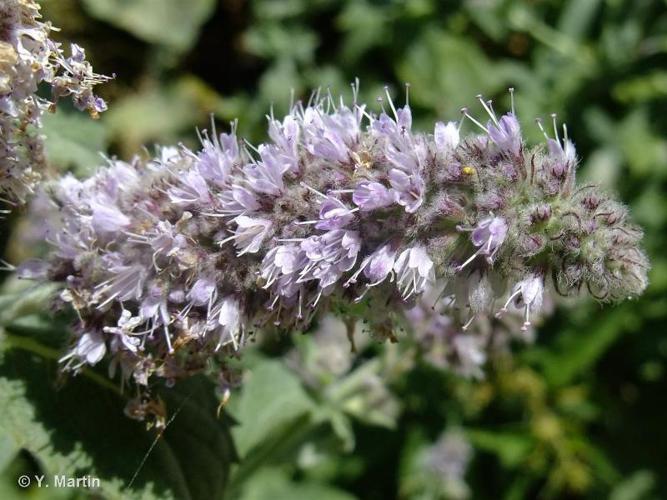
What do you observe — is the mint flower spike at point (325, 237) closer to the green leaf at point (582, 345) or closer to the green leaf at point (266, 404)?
the green leaf at point (266, 404)

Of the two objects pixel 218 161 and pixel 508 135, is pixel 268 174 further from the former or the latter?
pixel 508 135

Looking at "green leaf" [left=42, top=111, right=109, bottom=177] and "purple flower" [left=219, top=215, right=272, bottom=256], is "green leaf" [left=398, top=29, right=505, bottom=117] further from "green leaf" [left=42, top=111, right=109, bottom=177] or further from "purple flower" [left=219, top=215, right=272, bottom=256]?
"purple flower" [left=219, top=215, right=272, bottom=256]

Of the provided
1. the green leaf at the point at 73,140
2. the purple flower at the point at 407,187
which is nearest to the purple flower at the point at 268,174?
the purple flower at the point at 407,187

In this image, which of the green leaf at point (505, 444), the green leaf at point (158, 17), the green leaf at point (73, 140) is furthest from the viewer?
the green leaf at point (158, 17)

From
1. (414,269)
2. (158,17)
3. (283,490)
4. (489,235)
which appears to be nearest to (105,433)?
(414,269)

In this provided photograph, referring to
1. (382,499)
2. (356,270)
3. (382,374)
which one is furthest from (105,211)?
(382,499)

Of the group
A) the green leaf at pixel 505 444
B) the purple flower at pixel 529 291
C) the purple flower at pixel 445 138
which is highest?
the purple flower at pixel 445 138
